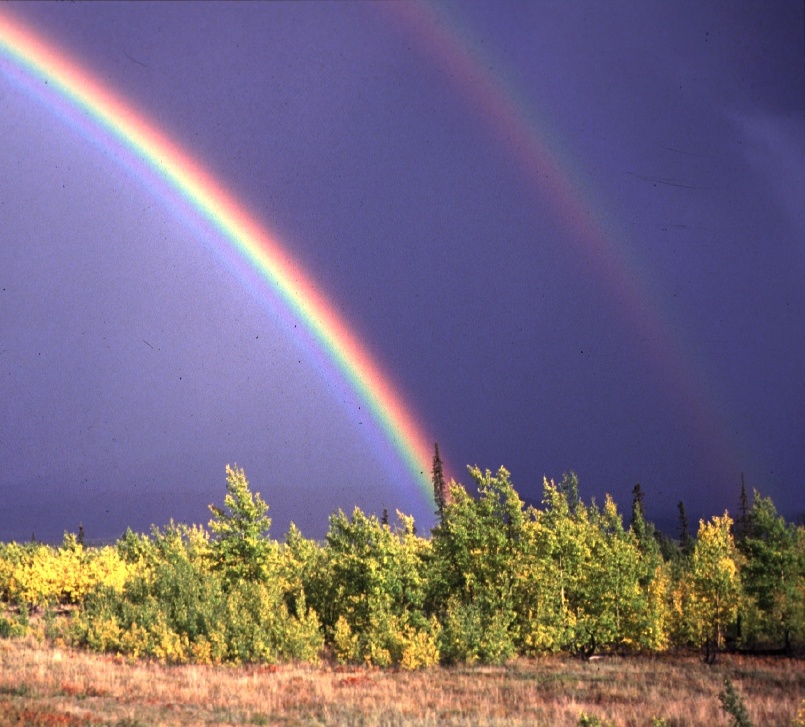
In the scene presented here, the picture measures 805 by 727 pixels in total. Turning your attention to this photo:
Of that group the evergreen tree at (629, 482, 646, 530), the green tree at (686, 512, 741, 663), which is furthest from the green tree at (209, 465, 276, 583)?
the evergreen tree at (629, 482, 646, 530)

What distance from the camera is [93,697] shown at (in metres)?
27.2

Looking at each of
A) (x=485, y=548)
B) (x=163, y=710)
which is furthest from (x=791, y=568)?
(x=163, y=710)

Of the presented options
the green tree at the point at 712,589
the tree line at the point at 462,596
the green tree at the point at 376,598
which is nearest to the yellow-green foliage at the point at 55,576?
the tree line at the point at 462,596

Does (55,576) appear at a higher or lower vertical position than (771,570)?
higher

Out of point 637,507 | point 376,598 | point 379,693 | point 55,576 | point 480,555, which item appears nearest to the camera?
point 379,693

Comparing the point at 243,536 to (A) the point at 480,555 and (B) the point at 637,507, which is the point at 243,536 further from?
(B) the point at 637,507

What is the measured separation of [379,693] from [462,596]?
14241mm

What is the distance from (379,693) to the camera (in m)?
28.8

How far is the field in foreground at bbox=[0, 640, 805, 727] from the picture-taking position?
23.7m

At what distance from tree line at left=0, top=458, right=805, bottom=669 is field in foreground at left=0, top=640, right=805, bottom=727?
6.27 feet

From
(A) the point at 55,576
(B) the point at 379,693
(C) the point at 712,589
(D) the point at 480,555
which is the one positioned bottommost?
(B) the point at 379,693

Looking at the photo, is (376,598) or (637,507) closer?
(376,598)

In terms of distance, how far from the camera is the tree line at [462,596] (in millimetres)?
38375

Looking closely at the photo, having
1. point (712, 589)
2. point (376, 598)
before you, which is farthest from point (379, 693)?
point (712, 589)
